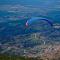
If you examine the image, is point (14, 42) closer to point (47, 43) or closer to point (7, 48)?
point (7, 48)

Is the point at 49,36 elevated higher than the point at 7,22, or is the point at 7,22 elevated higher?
the point at 7,22

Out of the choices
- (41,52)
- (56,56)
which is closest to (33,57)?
(41,52)

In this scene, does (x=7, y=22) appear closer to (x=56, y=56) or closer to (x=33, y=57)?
(x=33, y=57)

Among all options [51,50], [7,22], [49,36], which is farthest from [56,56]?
[7,22]

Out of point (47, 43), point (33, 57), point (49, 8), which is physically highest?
point (49, 8)

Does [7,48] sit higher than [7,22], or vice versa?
[7,22]

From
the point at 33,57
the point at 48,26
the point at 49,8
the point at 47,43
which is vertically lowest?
the point at 33,57

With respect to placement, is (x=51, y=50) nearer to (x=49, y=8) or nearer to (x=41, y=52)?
(x=41, y=52)
